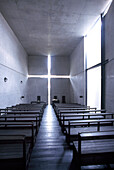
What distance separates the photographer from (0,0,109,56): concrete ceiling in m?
3.65

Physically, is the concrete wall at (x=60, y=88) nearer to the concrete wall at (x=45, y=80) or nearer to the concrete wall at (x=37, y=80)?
the concrete wall at (x=45, y=80)

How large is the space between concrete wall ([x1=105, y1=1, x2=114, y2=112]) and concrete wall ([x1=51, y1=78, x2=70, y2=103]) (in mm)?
6336

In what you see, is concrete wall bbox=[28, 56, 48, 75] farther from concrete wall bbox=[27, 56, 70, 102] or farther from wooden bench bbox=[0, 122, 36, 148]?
wooden bench bbox=[0, 122, 36, 148]

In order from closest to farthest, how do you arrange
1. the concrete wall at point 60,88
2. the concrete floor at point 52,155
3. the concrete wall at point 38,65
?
the concrete floor at point 52,155
the concrete wall at point 38,65
the concrete wall at point 60,88

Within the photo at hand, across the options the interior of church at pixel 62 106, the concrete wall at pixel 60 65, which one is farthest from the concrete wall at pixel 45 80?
the interior of church at pixel 62 106

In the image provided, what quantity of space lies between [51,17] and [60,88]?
6.77 m

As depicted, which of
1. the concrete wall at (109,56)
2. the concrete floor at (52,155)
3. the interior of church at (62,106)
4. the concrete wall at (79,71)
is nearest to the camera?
the interior of church at (62,106)

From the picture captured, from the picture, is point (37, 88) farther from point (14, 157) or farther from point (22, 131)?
point (14, 157)

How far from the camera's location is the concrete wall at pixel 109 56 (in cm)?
356

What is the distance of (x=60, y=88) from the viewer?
1024 centimetres

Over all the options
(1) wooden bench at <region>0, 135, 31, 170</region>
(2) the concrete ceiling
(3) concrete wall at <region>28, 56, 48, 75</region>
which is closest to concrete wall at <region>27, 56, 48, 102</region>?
(3) concrete wall at <region>28, 56, 48, 75</region>

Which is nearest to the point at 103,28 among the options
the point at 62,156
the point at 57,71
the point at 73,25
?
the point at 73,25

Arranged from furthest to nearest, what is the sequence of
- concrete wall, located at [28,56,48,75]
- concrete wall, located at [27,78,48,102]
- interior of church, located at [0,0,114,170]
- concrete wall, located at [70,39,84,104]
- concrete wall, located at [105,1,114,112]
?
concrete wall, located at [28,56,48,75]
concrete wall, located at [27,78,48,102]
concrete wall, located at [70,39,84,104]
concrete wall, located at [105,1,114,112]
interior of church, located at [0,0,114,170]

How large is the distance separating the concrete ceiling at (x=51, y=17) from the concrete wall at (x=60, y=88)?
471cm
